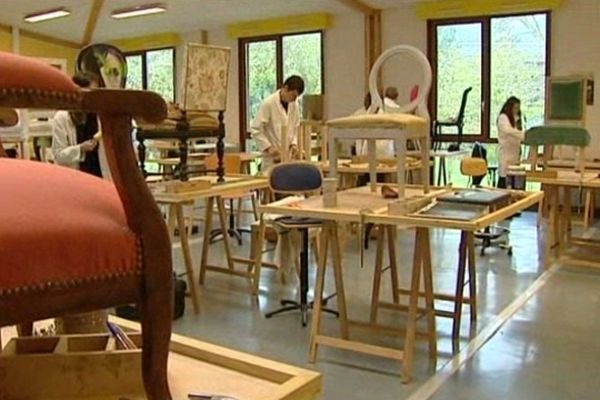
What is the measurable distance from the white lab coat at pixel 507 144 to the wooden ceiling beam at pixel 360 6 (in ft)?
9.64

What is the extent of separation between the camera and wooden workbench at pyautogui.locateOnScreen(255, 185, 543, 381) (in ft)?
10.4

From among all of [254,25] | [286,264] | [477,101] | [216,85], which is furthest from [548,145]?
[254,25]

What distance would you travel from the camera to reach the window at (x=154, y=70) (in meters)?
13.2

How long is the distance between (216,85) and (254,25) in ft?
24.3

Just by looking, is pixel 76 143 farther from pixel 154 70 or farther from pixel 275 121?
pixel 154 70

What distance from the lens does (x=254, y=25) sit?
11.7m

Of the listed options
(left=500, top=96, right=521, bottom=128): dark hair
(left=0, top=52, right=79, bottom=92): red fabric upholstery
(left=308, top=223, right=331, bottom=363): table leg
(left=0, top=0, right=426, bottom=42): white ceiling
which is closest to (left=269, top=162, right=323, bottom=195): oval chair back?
(left=308, top=223, right=331, bottom=363): table leg

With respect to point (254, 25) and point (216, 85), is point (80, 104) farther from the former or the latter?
point (254, 25)

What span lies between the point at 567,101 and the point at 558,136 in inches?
19.3

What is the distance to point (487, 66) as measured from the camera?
9734 mm

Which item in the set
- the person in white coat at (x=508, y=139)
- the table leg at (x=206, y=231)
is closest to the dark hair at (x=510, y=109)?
the person in white coat at (x=508, y=139)

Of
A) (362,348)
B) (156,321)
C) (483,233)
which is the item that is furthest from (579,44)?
(156,321)

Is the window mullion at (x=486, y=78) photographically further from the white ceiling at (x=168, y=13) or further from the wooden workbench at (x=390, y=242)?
the wooden workbench at (x=390, y=242)

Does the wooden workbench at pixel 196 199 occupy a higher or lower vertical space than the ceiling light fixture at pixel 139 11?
lower
